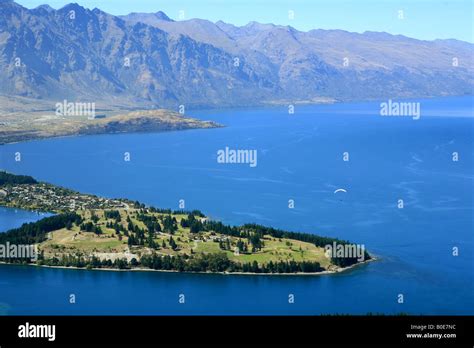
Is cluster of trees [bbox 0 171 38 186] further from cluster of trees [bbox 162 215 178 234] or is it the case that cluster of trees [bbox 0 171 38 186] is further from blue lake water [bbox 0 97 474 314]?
cluster of trees [bbox 162 215 178 234]

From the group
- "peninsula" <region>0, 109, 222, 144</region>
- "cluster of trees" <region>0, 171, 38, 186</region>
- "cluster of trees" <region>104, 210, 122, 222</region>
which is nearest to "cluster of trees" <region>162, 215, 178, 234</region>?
"cluster of trees" <region>104, 210, 122, 222</region>

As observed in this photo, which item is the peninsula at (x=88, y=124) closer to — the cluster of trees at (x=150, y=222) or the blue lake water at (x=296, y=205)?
the blue lake water at (x=296, y=205)

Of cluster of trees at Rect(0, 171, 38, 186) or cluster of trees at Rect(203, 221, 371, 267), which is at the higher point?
cluster of trees at Rect(0, 171, 38, 186)

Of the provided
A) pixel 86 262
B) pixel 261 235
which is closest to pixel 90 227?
pixel 86 262

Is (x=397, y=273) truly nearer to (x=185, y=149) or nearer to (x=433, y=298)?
(x=433, y=298)

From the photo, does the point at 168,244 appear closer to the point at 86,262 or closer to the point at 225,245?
the point at 225,245

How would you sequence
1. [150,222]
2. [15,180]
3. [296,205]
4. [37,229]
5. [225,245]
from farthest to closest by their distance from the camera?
[15,180], [296,205], [150,222], [37,229], [225,245]
